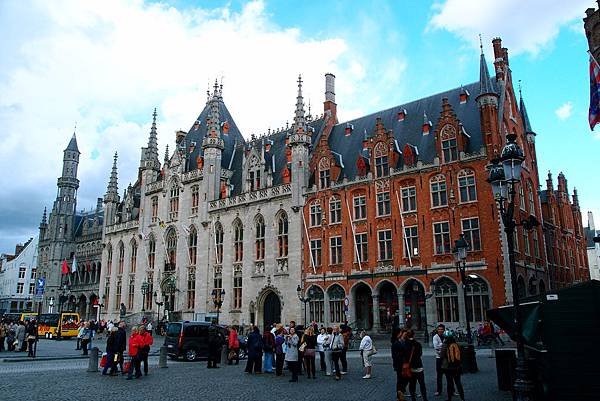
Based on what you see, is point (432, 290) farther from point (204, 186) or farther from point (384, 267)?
point (204, 186)

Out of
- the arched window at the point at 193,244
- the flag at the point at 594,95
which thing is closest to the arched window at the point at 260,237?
the arched window at the point at 193,244

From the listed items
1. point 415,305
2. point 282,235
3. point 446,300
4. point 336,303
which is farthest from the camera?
point 282,235

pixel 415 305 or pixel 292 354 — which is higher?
pixel 415 305

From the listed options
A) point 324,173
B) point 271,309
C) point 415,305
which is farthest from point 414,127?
point 271,309

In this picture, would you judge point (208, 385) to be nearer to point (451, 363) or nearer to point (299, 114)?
point (451, 363)

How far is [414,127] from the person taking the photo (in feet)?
131

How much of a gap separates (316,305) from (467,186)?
49.9ft

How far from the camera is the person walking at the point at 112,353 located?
17.9 m

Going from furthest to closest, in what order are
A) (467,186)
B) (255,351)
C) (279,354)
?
(467,186)
(255,351)
(279,354)

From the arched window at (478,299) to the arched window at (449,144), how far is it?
8609 mm

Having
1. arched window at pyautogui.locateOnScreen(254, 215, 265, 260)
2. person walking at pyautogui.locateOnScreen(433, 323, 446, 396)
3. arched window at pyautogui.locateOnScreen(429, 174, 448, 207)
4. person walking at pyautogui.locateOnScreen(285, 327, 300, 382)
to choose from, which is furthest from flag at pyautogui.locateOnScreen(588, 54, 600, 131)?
arched window at pyautogui.locateOnScreen(254, 215, 265, 260)

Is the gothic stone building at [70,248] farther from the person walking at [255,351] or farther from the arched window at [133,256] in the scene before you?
the person walking at [255,351]

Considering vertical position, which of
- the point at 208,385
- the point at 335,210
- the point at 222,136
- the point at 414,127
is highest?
the point at 222,136

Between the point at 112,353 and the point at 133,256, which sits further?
the point at 133,256
